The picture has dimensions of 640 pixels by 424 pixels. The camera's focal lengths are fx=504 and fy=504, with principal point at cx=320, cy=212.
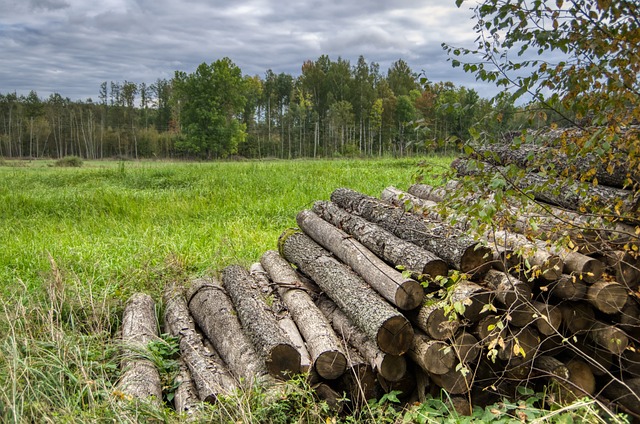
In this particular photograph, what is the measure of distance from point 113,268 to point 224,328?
9.92 ft

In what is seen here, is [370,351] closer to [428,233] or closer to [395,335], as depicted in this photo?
[395,335]

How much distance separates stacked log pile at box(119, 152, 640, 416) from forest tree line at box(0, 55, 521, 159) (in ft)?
160

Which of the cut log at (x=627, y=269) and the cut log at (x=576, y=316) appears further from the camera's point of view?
the cut log at (x=576, y=316)

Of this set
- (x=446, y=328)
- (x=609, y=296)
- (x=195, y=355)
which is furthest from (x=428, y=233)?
(x=195, y=355)

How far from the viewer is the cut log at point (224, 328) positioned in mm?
4203

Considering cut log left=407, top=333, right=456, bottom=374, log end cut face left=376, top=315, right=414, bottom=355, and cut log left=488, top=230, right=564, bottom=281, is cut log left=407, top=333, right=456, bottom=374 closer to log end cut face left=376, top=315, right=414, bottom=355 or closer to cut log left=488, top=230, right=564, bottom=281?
log end cut face left=376, top=315, right=414, bottom=355

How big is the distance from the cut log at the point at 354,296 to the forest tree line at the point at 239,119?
47.5 metres

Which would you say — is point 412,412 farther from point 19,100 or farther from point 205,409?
point 19,100

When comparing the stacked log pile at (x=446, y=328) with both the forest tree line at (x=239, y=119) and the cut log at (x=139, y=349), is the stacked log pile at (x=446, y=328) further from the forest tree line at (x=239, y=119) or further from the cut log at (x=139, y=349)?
the forest tree line at (x=239, y=119)

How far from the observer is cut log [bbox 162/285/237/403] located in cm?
400

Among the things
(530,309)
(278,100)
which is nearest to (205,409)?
(530,309)

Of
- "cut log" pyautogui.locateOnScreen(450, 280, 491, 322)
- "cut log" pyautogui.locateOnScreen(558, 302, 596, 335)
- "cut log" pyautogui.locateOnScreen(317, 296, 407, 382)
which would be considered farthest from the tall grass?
"cut log" pyautogui.locateOnScreen(558, 302, 596, 335)

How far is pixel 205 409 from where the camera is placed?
3.79m

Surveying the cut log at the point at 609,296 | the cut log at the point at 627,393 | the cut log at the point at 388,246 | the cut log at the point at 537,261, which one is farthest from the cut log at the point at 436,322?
the cut log at the point at 627,393
